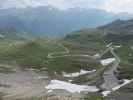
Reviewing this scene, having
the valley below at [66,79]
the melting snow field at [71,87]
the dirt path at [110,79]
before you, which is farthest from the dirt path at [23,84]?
the dirt path at [110,79]

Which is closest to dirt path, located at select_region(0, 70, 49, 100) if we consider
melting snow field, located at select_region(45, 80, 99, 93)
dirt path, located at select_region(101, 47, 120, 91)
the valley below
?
the valley below

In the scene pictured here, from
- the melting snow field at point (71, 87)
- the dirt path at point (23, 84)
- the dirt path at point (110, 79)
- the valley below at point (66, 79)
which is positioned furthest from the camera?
the dirt path at point (110, 79)

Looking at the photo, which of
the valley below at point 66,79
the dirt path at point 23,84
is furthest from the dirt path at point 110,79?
the dirt path at point 23,84

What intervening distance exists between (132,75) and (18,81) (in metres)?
44.9

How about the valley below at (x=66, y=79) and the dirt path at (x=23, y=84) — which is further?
the dirt path at (x=23, y=84)

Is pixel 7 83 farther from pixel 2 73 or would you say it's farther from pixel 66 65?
pixel 66 65

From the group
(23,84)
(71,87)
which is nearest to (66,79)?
(23,84)

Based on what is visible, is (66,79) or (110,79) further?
(66,79)

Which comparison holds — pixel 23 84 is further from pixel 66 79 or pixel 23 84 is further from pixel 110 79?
pixel 110 79

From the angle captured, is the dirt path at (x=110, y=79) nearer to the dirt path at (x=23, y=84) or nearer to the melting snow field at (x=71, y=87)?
the melting snow field at (x=71, y=87)

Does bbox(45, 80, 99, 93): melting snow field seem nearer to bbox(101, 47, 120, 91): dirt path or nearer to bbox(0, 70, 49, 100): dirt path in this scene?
bbox(0, 70, 49, 100): dirt path

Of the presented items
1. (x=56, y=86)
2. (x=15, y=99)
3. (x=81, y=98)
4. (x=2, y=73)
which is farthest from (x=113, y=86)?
(x=2, y=73)

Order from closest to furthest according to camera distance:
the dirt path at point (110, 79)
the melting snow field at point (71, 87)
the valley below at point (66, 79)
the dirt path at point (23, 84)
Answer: the valley below at point (66, 79)
the dirt path at point (23, 84)
the melting snow field at point (71, 87)
the dirt path at point (110, 79)

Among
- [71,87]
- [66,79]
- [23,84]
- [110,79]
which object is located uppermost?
[66,79]
